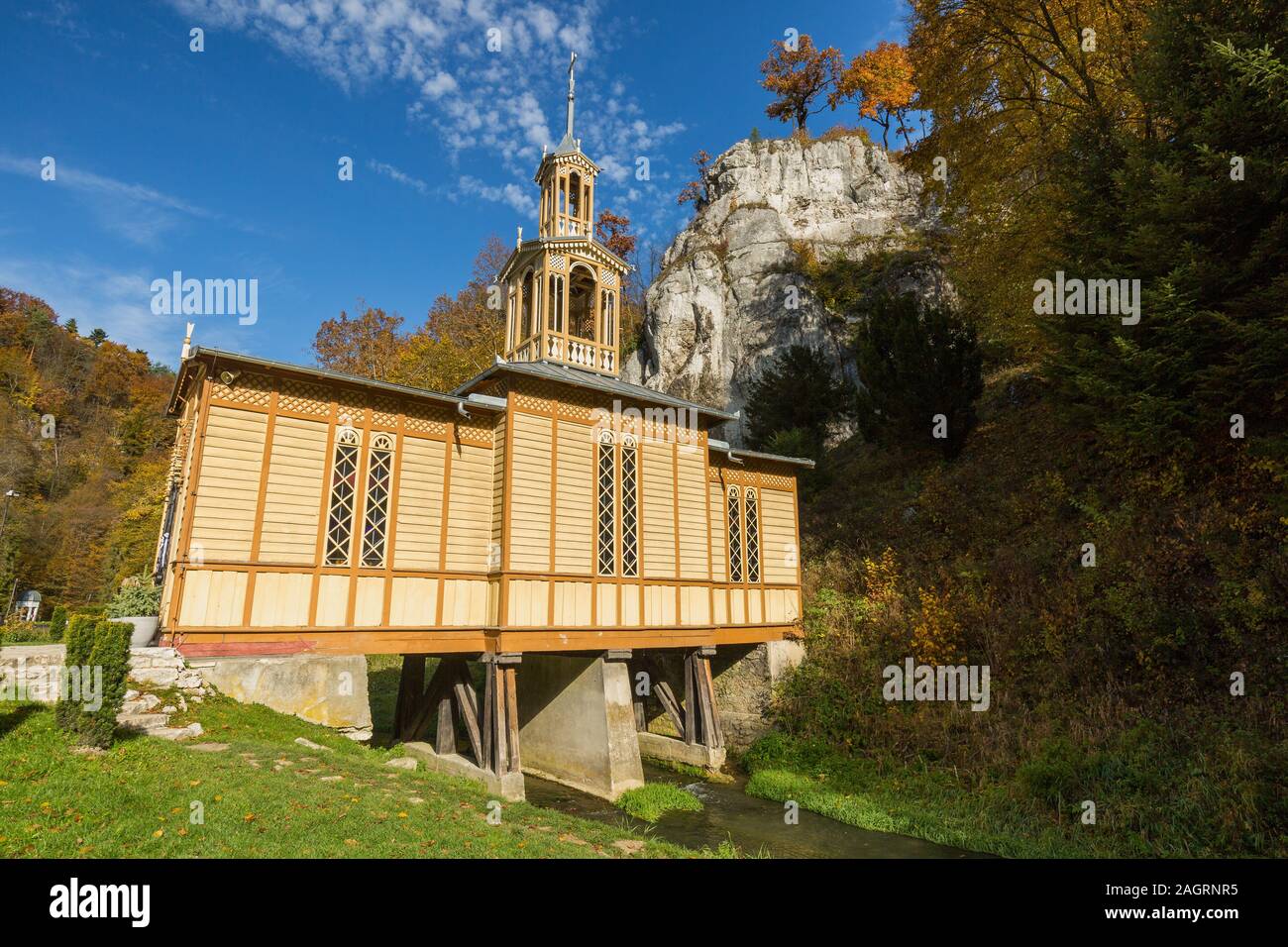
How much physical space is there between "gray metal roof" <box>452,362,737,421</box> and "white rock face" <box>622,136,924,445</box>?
70.9 feet

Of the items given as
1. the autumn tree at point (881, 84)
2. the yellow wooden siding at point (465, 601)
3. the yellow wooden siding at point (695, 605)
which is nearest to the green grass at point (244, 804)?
the yellow wooden siding at point (465, 601)

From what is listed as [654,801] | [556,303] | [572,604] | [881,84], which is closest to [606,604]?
[572,604]

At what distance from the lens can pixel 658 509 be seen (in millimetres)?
15516

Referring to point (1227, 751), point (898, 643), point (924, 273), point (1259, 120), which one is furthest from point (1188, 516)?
point (924, 273)

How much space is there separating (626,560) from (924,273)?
101 feet

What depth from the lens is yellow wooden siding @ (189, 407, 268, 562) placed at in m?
10.2

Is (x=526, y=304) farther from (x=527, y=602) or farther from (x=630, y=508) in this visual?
(x=527, y=602)

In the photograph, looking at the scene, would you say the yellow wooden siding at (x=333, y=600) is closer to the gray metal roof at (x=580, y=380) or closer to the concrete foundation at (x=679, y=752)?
the gray metal roof at (x=580, y=380)

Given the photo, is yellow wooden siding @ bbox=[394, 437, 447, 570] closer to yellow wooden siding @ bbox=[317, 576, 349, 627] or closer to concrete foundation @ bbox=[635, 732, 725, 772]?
yellow wooden siding @ bbox=[317, 576, 349, 627]

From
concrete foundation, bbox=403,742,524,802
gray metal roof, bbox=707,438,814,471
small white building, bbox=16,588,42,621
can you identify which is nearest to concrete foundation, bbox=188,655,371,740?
concrete foundation, bbox=403,742,524,802

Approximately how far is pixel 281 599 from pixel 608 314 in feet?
38.0

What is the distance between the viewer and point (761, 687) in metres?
17.6
